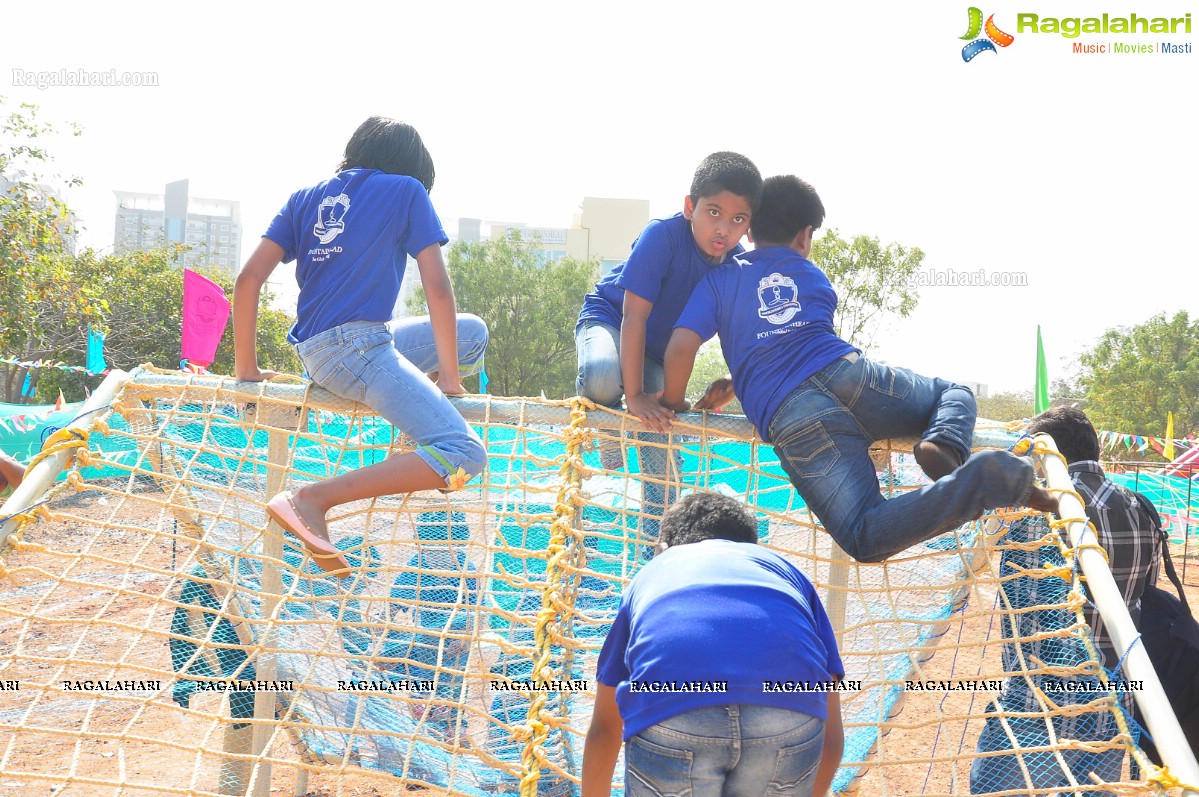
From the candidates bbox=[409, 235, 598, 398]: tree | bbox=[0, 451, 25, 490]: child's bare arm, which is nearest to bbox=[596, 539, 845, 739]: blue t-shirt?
bbox=[0, 451, 25, 490]: child's bare arm

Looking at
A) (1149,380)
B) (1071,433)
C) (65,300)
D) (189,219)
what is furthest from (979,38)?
(189,219)

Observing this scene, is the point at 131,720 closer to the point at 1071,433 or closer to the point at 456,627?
the point at 456,627

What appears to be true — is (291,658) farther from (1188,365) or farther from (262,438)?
(1188,365)

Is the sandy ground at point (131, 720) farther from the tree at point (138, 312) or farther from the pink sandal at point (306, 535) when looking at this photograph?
the tree at point (138, 312)

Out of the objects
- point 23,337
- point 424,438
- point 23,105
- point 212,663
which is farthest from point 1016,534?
point 23,105

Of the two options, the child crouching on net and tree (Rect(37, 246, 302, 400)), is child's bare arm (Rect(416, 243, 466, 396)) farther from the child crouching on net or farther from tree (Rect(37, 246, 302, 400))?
tree (Rect(37, 246, 302, 400))

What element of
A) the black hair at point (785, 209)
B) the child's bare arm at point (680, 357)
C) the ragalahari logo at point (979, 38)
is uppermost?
the ragalahari logo at point (979, 38)

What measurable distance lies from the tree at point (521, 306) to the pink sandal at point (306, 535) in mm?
20694

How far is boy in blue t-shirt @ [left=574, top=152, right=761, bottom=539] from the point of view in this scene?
256 cm

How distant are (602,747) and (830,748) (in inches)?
17.1

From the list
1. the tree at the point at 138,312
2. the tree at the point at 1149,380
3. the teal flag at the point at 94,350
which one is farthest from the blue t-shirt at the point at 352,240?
the tree at the point at 1149,380

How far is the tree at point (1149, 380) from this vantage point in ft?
69.5

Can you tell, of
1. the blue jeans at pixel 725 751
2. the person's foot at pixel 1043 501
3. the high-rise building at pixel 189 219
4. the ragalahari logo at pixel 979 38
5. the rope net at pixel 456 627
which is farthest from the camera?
the high-rise building at pixel 189 219

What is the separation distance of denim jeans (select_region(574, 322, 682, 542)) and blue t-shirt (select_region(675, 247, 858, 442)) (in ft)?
0.96
